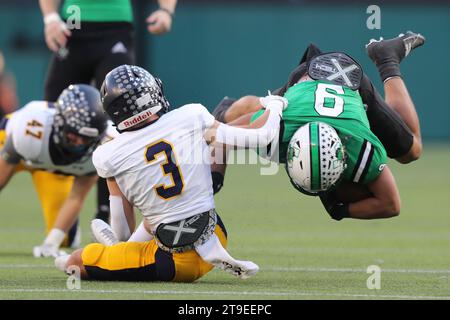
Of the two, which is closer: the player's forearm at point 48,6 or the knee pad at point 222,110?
the knee pad at point 222,110

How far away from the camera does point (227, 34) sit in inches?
844

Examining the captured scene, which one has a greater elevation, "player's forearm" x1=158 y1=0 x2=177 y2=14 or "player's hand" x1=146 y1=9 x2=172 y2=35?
"player's forearm" x1=158 y1=0 x2=177 y2=14

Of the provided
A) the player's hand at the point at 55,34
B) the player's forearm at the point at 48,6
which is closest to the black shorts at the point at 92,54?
the player's forearm at the point at 48,6

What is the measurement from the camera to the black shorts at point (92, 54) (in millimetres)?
7938

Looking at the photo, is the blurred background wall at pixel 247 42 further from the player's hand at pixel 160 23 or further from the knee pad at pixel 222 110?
the knee pad at pixel 222 110

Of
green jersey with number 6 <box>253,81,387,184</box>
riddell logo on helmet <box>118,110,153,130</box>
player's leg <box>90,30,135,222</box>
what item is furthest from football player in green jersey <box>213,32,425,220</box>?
player's leg <box>90,30,135,222</box>

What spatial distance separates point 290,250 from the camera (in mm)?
7875

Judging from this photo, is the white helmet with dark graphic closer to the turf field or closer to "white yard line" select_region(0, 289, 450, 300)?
the turf field

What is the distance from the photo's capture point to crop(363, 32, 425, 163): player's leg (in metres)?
6.99

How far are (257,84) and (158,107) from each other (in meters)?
15.6

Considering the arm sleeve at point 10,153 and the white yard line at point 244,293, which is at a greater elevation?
the arm sleeve at point 10,153

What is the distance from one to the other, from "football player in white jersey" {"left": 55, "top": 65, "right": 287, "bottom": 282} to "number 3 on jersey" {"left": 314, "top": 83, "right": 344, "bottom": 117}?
35cm
